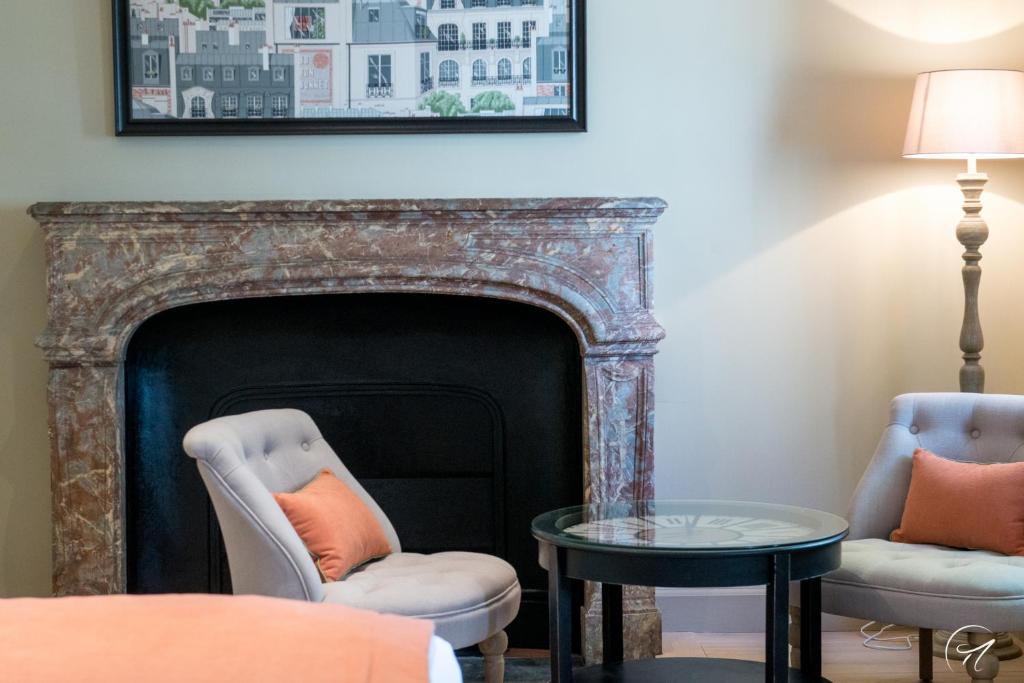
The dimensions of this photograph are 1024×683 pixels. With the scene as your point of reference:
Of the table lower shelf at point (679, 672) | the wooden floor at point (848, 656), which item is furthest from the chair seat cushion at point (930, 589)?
the wooden floor at point (848, 656)

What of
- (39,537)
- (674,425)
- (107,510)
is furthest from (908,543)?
(39,537)

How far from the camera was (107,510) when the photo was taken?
11.4 feet

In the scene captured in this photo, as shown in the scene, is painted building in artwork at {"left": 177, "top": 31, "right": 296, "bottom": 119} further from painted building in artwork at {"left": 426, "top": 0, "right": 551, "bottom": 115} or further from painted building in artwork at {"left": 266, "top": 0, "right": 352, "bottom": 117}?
painted building in artwork at {"left": 426, "top": 0, "right": 551, "bottom": 115}

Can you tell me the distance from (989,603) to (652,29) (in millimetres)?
2001

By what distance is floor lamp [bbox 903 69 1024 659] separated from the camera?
3.37m

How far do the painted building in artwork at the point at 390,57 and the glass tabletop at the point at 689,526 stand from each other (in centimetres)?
145

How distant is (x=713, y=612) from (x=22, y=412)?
2298 mm

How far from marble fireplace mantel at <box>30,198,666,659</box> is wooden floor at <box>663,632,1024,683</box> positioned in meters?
0.96

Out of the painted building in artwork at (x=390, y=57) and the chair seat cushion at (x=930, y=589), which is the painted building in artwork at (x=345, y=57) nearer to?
the painted building in artwork at (x=390, y=57)

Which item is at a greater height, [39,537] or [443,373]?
[443,373]

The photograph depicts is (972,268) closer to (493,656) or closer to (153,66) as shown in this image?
(493,656)

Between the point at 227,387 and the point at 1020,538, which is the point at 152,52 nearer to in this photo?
the point at 227,387

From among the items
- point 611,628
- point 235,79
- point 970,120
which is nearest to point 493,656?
point 611,628

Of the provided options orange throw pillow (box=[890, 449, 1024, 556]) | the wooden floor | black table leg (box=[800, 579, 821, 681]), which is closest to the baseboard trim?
the wooden floor
